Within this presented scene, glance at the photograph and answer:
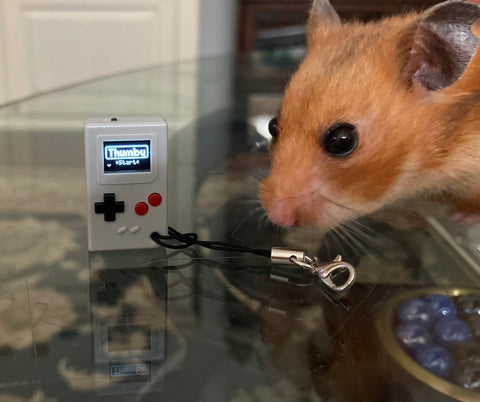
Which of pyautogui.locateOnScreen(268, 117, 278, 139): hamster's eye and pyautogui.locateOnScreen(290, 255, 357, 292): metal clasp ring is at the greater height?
pyautogui.locateOnScreen(268, 117, 278, 139): hamster's eye

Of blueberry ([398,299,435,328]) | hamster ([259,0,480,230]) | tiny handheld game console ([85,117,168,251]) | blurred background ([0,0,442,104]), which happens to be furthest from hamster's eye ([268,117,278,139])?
blurred background ([0,0,442,104])

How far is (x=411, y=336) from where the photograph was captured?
75 centimetres

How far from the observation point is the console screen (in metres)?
0.86

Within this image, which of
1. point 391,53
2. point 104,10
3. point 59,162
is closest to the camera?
point 391,53

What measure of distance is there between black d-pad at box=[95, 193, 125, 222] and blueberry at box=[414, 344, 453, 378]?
462 mm

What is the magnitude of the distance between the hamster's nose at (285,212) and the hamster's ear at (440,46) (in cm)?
23

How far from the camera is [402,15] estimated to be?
0.89 m

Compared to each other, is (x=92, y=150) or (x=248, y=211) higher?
(x=92, y=150)

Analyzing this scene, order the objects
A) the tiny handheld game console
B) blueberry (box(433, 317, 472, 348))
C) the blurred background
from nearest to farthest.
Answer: blueberry (box(433, 317, 472, 348)) → the tiny handheld game console → the blurred background

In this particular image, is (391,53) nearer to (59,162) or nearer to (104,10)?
(59,162)

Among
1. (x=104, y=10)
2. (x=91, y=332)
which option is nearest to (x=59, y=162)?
(x=91, y=332)

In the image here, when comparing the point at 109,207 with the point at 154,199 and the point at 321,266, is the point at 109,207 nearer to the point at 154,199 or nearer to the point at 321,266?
the point at 154,199

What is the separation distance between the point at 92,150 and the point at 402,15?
50 centimetres

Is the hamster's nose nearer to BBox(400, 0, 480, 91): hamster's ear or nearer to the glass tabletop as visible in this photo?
the glass tabletop
